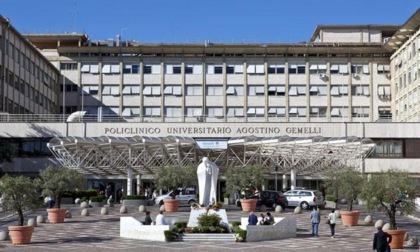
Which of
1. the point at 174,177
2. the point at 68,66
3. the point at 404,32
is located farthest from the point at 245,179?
the point at 68,66

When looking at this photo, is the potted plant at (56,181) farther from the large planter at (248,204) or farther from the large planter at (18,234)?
the large planter at (18,234)

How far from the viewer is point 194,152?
60.4 meters

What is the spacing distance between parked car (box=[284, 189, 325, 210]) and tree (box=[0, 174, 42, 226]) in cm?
2330

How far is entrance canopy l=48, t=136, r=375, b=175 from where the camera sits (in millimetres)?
52625

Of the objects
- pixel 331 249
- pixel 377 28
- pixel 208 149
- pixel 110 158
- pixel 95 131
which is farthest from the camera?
pixel 377 28

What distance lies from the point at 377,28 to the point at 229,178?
51023 millimetres

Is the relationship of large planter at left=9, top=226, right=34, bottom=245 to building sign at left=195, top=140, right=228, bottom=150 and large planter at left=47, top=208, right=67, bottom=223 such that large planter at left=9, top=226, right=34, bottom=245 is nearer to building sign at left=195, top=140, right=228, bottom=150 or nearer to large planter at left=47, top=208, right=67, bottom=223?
large planter at left=47, top=208, right=67, bottom=223

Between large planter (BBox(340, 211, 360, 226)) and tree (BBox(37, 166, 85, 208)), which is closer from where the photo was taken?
large planter (BBox(340, 211, 360, 226))

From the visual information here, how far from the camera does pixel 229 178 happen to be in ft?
165

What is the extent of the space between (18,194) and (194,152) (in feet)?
101

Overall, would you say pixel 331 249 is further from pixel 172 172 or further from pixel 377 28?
pixel 377 28

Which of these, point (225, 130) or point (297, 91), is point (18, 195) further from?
point (297, 91)

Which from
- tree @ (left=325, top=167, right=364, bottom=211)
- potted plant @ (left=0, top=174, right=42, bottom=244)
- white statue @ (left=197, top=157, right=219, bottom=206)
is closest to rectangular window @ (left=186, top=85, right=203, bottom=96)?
tree @ (left=325, top=167, right=364, bottom=211)

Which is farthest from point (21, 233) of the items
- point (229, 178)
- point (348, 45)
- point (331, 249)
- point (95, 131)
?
point (348, 45)
